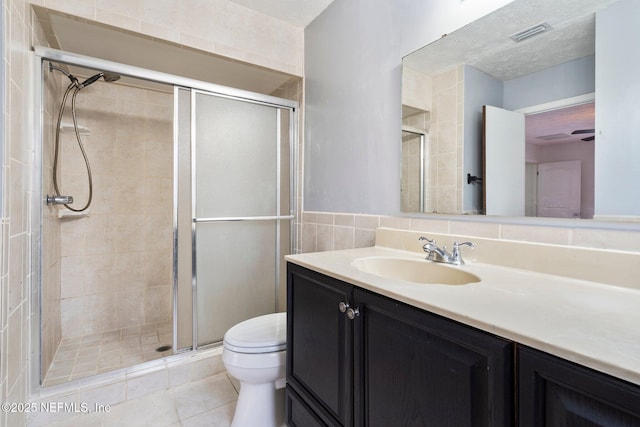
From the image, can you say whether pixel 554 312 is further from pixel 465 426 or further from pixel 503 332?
pixel 465 426

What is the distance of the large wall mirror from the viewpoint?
88 centimetres

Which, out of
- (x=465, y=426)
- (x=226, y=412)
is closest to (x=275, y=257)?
(x=226, y=412)

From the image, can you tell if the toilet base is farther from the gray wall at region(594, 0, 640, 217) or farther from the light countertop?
the gray wall at region(594, 0, 640, 217)

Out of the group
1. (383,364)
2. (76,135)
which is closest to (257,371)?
(383,364)

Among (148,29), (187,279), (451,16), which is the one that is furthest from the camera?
(187,279)

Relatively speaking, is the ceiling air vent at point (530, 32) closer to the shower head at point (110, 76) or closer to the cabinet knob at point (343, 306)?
the cabinet knob at point (343, 306)

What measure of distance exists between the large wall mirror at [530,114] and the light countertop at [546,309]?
27cm

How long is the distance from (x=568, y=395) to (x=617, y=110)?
850 mm

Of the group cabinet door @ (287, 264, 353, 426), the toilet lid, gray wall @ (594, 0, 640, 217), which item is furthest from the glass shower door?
gray wall @ (594, 0, 640, 217)

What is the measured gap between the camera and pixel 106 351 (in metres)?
2.12

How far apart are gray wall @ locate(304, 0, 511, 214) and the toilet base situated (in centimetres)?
104

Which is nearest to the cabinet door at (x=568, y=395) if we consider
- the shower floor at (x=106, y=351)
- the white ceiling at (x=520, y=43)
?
the white ceiling at (x=520, y=43)

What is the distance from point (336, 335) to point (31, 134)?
1742mm

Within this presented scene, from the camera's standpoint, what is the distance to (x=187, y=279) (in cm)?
186
